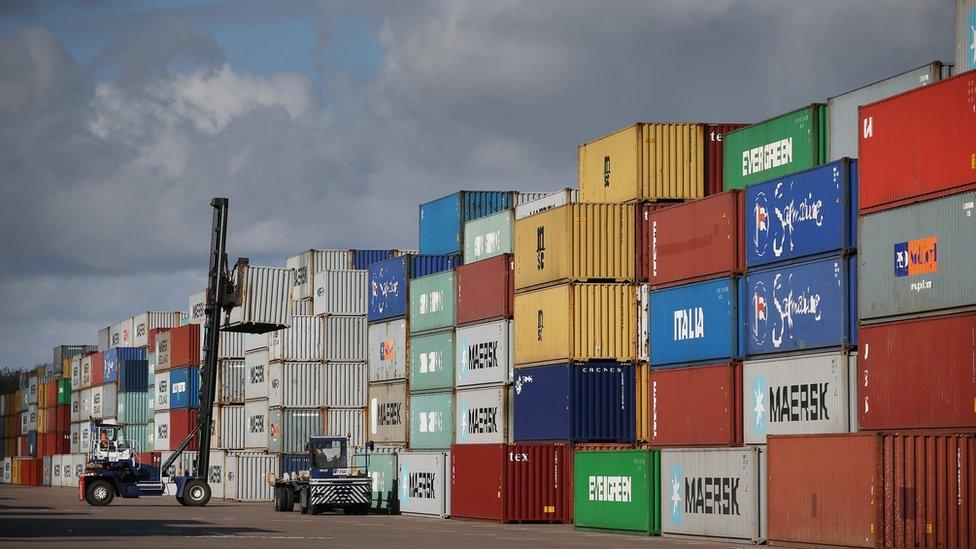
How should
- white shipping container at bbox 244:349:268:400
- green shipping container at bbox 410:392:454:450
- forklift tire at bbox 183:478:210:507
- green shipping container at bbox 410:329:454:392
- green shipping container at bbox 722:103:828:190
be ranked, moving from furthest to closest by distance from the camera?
white shipping container at bbox 244:349:268:400 < forklift tire at bbox 183:478:210:507 < green shipping container at bbox 410:329:454:392 < green shipping container at bbox 410:392:454:450 < green shipping container at bbox 722:103:828:190

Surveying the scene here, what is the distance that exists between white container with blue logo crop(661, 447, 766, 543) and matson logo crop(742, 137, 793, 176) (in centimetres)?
728

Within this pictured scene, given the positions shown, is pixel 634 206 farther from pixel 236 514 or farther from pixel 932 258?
pixel 236 514

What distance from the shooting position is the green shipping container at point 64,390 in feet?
465

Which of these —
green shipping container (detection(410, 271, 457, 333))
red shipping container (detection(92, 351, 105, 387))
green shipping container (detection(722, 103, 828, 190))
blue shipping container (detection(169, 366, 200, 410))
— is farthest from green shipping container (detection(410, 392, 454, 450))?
red shipping container (detection(92, 351, 105, 387))

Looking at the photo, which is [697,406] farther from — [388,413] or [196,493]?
[196,493]

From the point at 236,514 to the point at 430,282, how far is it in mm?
11147

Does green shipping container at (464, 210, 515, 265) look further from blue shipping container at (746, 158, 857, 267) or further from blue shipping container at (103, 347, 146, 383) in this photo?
blue shipping container at (103, 347, 146, 383)

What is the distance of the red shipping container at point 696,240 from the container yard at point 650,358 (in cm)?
9

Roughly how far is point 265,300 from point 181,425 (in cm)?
1954

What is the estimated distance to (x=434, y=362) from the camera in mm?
58625

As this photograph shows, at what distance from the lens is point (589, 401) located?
47094 mm

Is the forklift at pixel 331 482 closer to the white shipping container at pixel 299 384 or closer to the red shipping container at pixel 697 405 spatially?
the white shipping container at pixel 299 384

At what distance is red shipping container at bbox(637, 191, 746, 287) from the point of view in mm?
39156

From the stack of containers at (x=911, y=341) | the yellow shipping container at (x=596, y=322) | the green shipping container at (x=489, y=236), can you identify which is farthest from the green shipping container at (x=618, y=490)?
the green shipping container at (x=489, y=236)
